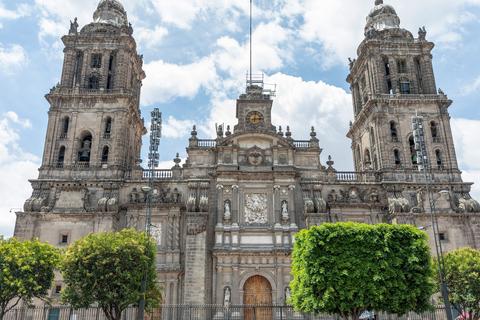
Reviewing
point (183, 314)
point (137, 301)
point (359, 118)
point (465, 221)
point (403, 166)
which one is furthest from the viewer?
point (359, 118)

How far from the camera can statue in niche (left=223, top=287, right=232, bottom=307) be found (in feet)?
110

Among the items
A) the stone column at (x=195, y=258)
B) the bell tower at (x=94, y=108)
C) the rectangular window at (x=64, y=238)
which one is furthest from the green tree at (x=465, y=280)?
the rectangular window at (x=64, y=238)

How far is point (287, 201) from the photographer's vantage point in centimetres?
3703

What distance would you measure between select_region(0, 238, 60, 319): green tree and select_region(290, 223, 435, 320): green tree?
15282 millimetres

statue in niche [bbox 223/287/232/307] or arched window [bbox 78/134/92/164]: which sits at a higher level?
arched window [bbox 78/134/92/164]

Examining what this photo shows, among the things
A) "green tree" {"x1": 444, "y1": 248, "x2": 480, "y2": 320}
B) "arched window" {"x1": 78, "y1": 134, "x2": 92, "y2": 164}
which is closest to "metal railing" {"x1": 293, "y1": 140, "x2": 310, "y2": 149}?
"green tree" {"x1": 444, "y1": 248, "x2": 480, "y2": 320}

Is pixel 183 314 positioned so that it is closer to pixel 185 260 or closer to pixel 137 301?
pixel 185 260

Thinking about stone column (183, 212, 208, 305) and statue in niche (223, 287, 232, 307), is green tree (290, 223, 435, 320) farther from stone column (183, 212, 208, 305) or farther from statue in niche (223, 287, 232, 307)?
stone column (183, 212, 208, 305)

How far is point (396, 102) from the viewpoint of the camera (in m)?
41.3

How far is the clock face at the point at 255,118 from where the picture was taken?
1584 inches

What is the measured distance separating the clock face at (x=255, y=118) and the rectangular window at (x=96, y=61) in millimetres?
14951

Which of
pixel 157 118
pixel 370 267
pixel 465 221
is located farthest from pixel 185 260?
pixel 465 221

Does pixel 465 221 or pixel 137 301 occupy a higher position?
pixel 465 221

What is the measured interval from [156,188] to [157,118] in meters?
11.6
